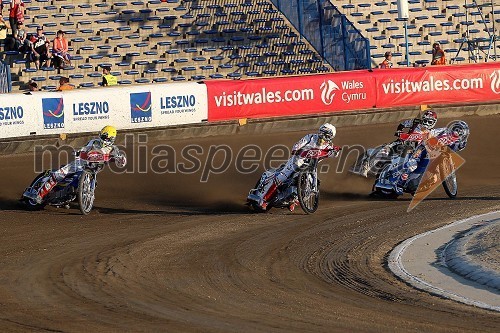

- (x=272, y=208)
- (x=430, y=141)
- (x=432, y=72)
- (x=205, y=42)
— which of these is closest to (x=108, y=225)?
(x=272, y=208)

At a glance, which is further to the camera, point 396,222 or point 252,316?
point 396,222

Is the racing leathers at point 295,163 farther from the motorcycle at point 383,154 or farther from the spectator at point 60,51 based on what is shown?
the spectator at point 60,51

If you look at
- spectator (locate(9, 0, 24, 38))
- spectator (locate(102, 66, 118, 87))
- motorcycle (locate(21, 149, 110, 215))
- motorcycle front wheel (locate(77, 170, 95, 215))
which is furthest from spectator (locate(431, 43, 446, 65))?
motorcycle front wheel (locate(77, 170, 95, 215))

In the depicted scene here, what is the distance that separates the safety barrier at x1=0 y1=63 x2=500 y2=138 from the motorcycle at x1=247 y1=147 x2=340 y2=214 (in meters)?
10.7

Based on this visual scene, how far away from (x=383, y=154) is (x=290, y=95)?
9.99m

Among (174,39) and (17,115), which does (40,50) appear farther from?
(17,115)

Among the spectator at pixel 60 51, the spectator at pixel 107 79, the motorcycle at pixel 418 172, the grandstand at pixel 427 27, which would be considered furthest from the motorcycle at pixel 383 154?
the grandstand at pixel 427 27

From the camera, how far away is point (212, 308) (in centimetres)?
1084

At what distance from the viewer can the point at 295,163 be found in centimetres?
1858

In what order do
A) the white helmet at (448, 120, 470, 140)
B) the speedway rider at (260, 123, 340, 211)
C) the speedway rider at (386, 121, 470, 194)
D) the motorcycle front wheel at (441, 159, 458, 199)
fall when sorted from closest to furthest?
the speedway rider at (260, 123, 340, 211)
the motorcycle front wheel at (441, 159, 458, 199)
the speedway rider at (386, 121, 470, 194)
the white helmet at (448, 120, 470, 140)

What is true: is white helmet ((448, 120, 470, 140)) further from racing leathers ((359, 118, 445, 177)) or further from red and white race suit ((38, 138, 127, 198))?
red and white race suit ((38, 138, 127, 198))

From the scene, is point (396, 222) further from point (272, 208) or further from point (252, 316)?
point (252, 316)

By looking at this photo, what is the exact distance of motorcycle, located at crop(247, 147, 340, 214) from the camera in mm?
18395

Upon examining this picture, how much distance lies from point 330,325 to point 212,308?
4.93 ft
